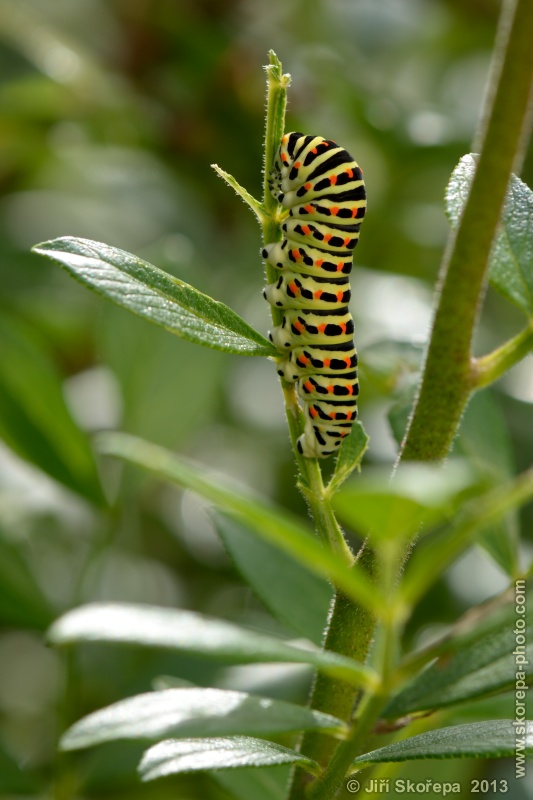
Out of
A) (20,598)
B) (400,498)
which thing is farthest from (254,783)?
(400,498)

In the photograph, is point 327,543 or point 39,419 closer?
point 327,543

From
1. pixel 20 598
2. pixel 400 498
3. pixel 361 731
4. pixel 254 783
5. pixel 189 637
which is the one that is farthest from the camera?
pixel 20 598

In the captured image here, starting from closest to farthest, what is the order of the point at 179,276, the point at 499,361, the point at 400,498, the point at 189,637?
the point at 400,498 → the point at 189,637 → the point at 499,361 → the point at 179,276

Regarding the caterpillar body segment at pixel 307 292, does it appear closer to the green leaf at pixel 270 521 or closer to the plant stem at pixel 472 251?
the plant stem at pixel 472 251

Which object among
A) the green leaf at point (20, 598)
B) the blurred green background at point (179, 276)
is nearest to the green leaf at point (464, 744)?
the blurred green background at point (179, 276)

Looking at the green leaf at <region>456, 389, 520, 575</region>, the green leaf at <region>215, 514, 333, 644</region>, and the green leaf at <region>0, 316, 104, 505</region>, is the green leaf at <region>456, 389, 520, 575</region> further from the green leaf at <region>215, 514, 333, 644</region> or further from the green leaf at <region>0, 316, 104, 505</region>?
the green leaf at <region>0, 316, 104, 505</region>

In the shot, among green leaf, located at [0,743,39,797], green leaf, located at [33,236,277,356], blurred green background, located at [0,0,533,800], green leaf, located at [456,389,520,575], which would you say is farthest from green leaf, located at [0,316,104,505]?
green leaf, located at [33,236,277,356]

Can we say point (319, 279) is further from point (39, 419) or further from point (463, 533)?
point (463, 533)

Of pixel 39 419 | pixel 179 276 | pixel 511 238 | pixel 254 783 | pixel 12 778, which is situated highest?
pixel 179 276
